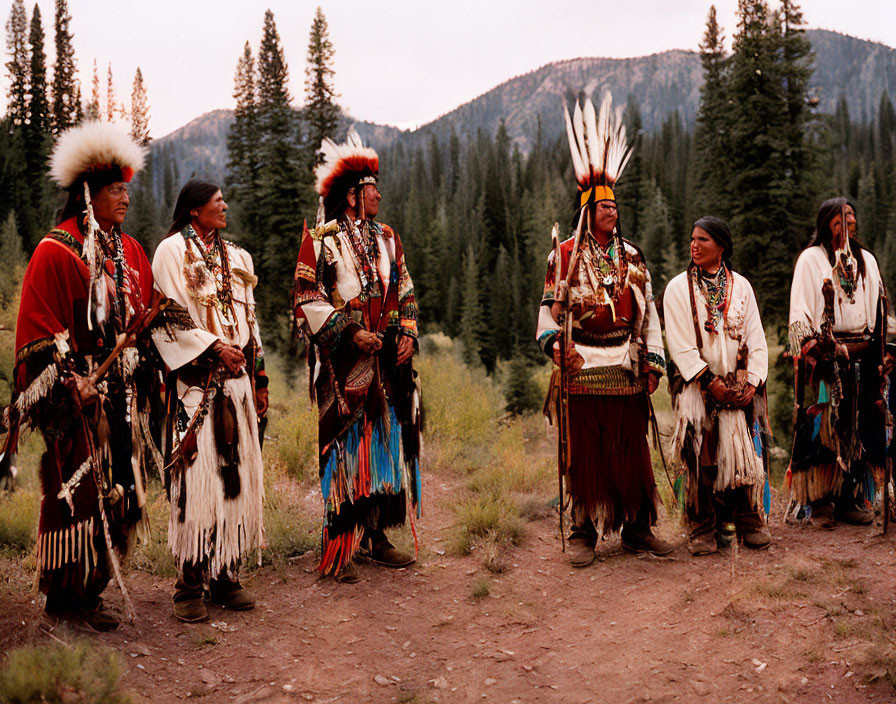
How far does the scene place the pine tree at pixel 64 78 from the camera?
47500 millimetres

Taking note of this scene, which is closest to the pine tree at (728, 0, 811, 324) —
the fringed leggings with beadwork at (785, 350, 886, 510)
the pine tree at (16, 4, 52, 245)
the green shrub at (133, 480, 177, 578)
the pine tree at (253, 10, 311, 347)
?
the pine tree at (253, 10, 311, 347)

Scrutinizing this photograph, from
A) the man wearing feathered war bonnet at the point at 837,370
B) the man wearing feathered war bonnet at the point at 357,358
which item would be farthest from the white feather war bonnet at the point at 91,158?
the man wearing feathered war bonnet at the point at 837,370

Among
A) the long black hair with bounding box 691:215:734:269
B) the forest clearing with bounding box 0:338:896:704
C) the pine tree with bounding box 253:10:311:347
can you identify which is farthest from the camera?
the pine tree with bounding box 253:10:311:347

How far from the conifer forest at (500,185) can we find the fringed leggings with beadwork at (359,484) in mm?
2251

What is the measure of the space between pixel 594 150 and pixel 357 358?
6.67ft

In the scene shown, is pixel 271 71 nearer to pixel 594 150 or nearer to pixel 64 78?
pixel 64 78

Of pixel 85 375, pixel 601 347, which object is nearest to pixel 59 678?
pixel 85 375

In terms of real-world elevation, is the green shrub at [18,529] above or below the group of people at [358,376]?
below

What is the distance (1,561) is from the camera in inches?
192

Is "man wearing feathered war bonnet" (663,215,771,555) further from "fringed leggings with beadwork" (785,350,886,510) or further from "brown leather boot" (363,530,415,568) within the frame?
"brown leather boot" (363,530,415,568)

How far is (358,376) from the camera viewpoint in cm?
479

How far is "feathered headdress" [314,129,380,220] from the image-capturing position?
489cm

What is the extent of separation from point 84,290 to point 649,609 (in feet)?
11.1

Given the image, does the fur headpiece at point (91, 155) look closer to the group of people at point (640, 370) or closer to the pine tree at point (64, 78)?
the group of people at point (640, 370)
